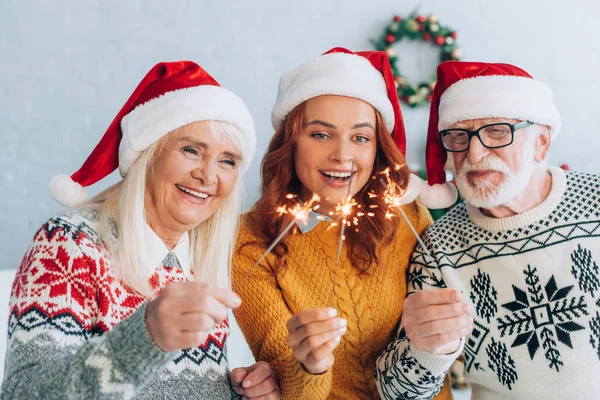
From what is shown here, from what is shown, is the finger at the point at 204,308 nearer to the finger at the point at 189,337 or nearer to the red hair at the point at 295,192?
the finger at the point at 189,337

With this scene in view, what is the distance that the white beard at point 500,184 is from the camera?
169 centimetres

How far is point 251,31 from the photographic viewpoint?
3.28 m

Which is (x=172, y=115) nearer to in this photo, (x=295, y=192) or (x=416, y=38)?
(x=295, y=192)

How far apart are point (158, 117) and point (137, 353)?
0.68 meters

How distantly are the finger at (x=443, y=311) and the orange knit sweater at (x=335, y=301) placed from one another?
38 cm

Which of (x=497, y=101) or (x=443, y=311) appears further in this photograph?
(x=497, y=101)

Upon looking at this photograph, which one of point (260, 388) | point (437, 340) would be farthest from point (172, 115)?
point (437, 340)

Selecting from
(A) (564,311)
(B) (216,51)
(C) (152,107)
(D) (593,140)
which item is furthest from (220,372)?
(D) (593,140)

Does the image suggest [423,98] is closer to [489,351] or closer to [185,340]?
[489,351]

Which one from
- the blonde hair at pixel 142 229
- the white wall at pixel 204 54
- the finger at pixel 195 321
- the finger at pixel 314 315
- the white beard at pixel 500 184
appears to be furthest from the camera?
the white wall at pixel 204 54

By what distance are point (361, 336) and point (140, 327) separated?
32.7 inches

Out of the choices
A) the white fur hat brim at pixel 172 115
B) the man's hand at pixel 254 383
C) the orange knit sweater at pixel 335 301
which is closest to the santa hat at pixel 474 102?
the orange knit sweater at pixel 335 301

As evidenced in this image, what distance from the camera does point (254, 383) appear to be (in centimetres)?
155

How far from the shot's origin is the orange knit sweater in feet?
5.63
